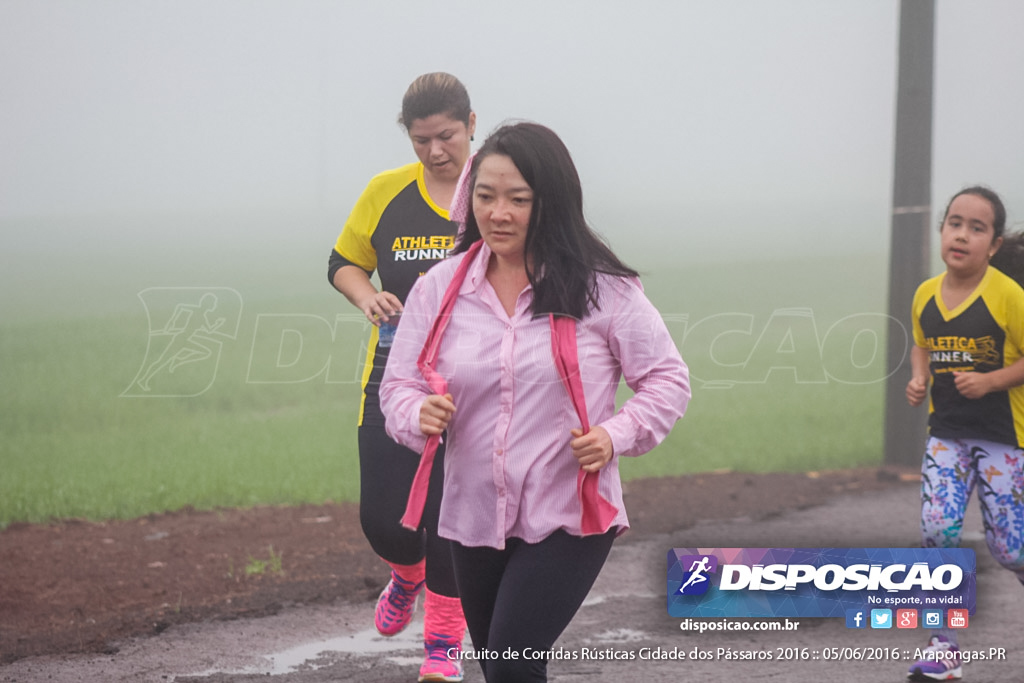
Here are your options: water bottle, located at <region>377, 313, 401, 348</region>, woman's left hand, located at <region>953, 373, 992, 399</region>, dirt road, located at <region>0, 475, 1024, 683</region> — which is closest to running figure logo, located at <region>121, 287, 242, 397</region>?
dirt road, located at <region>0, 475, 1024, 683</region>

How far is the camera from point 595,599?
6262 mm

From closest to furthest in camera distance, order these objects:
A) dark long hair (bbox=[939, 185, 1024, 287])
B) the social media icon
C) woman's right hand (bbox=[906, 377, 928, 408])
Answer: dark long hair (bbox=[939, 185, 1024, 287]), woman's right hand (bbox=[906, 377, 928, 408]), the social media icon

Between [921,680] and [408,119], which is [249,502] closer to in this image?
[408,119]

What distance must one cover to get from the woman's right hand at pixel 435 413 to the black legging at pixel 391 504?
1.47 metres

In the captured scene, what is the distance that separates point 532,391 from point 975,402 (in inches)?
95.1

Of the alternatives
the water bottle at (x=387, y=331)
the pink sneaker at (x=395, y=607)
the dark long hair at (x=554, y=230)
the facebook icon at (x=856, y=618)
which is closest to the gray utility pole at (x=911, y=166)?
the facebook icon at (x=856, y=618)

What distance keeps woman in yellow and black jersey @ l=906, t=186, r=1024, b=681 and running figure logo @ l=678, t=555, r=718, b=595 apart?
1.02 metres

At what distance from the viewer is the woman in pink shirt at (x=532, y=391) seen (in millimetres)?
3162

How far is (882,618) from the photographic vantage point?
5.27 meters

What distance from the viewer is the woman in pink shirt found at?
10.4ft

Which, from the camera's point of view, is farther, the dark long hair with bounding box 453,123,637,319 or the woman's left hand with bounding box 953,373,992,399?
the woman's left hand with bounding box 953,373,992,399

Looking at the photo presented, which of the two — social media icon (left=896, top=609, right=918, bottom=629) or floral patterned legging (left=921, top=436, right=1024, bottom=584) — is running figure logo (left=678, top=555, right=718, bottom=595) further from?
floral patterned legging (left=921, top=436, right=1024, bottom=584)

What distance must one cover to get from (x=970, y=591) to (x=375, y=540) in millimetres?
2488

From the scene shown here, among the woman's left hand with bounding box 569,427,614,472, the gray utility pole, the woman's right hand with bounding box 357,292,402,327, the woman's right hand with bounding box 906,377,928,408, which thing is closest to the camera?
the woman's left hand with bounding box 569,427,614,472
